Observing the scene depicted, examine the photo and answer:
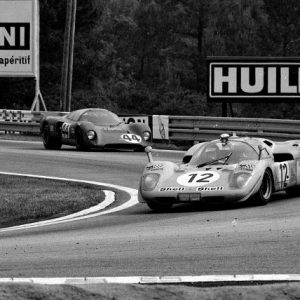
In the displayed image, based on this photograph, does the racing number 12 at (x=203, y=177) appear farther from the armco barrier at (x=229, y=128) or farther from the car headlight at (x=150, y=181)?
the armco barrier at (x=229, y=128)

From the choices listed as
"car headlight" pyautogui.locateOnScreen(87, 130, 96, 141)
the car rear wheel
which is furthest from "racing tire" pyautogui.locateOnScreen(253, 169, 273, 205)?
"car headlight" pyautogui.locateOnScreen(87, 130, 96, 141)

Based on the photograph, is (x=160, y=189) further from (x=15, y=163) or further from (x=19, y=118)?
(x=19, y=118)

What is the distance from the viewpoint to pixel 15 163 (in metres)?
22.9

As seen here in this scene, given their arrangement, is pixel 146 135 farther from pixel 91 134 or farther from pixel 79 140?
pixel 79 140

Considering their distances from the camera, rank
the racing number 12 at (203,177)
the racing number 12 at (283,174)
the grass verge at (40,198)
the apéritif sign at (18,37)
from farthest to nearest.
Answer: the apéritif sign at (18,37)
the racing number 12 at (283,174)
the grass verge at (40,198)
the racing number 12 at (203,177)

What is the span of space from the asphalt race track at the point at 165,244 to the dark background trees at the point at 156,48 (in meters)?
42.4

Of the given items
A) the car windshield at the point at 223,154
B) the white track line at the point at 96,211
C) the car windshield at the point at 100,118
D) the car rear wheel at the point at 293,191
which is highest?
the car windshield at the point at 100,118

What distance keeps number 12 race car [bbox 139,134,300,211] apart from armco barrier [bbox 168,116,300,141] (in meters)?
10.1

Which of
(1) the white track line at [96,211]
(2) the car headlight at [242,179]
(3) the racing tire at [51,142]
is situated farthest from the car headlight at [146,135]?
(2) the car headlight at [242,179]

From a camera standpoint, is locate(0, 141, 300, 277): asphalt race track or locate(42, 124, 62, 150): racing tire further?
locate(42, 124, 62, 150): racing tire

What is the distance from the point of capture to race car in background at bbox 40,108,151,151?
25.5m

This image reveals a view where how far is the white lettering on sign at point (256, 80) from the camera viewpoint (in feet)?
95.0

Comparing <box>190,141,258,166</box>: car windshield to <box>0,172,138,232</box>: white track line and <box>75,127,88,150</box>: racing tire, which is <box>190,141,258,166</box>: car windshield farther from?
<box>75,127,88,150</box>: racing tire

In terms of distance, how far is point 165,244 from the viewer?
9.52 meters
